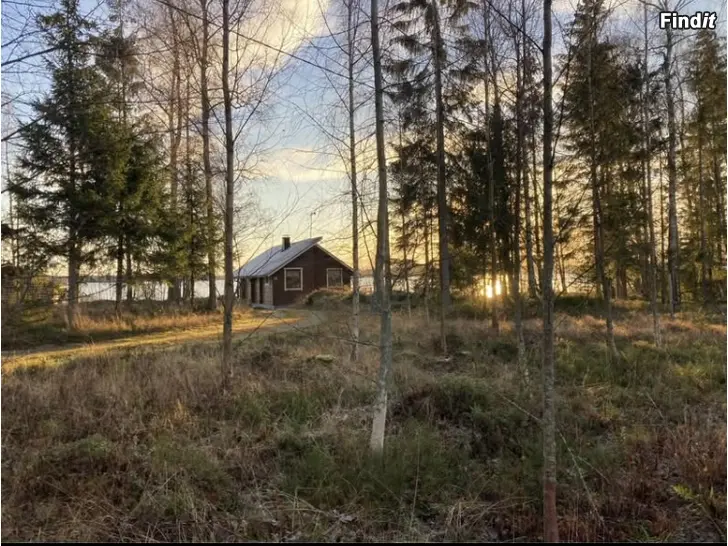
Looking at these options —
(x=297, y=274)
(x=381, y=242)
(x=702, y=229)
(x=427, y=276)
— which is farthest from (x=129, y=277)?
(x=702, y=229)

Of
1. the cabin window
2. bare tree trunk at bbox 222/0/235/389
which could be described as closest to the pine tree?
bare tree trunk at bbox 222/0/235/389

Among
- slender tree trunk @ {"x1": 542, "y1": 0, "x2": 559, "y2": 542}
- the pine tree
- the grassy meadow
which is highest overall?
the pine tree

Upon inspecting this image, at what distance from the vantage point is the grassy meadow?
3.40m

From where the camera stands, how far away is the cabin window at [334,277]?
1184 inches

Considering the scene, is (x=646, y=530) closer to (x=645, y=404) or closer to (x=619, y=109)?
(x=645, y=404)

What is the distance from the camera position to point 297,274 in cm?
2875

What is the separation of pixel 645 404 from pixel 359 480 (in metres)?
5.10

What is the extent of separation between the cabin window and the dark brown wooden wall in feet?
0.76

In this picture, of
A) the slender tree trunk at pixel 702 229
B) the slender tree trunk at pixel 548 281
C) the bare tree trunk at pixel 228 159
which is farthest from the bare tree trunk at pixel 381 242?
the slender tree trunk at pixel 702 229

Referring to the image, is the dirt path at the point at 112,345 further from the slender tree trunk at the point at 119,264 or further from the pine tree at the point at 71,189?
the slender tree trunk at the point at 119,264

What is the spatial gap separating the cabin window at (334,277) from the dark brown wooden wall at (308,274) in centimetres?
23

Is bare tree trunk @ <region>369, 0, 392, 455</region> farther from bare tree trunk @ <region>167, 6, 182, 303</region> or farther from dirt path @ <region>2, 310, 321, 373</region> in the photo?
bare tree trunk @ <region>167, 6, 182, 303</region>

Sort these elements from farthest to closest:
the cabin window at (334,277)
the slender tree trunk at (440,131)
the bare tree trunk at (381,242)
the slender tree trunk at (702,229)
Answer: the cabin window at (334,277) < the slender tree trunk at (702,229) < the slender tree trunk at (440,131) < the bare tree trunk at (381,242)

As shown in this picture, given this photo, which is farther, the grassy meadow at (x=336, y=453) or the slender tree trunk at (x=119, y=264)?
the slender tree trunk at (x=119, y=264)
